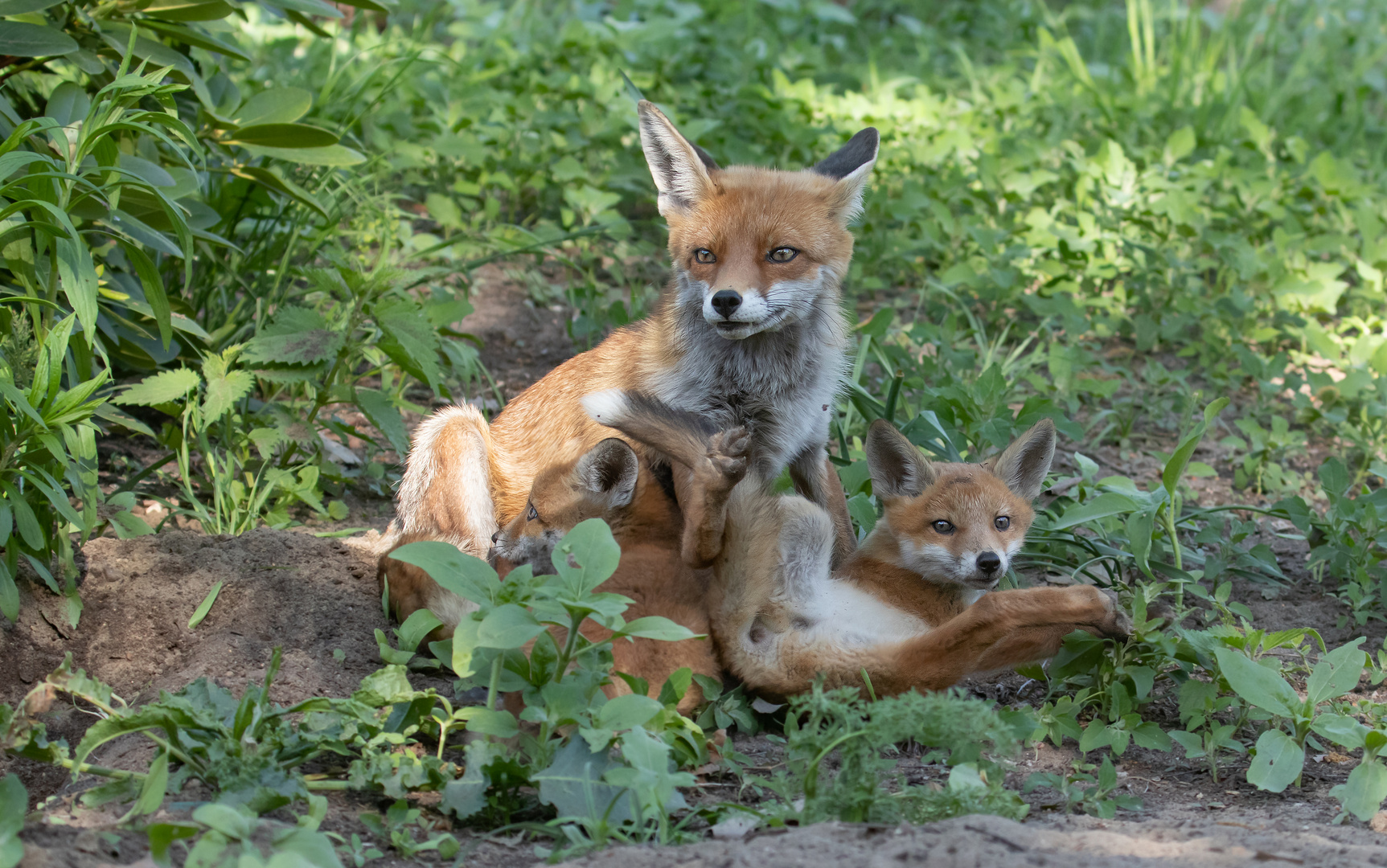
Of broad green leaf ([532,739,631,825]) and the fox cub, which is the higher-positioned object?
the fox cub

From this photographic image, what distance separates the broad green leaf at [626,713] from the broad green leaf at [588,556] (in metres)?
0.28

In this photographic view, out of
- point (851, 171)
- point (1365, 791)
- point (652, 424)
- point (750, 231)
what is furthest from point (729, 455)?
point (1365, 791)

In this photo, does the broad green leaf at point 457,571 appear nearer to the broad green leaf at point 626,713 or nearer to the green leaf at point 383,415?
the broad green leaf at point 626,713

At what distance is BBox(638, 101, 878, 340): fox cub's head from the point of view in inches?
160

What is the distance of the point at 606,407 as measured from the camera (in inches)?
147

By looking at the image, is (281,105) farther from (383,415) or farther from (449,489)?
(449,489)

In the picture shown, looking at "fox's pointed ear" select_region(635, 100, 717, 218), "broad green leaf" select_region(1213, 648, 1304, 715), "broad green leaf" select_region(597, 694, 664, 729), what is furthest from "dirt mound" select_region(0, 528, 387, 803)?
"broad green leaf" select_region(1213, 648, 1304, 715)

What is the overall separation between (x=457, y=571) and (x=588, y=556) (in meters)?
0.33

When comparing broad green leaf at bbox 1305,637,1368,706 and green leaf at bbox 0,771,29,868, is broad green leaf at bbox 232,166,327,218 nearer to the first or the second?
green leaf at bbox 0,771,29,868

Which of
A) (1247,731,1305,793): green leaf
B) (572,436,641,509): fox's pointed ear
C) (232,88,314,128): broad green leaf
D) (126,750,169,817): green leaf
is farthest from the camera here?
(232,88,314,128): broad green leaf

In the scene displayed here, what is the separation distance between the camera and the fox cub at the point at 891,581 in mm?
3324

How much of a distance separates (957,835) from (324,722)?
157 centimetres

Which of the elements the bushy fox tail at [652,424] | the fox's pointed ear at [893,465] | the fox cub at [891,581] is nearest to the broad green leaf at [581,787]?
the fox cub at [891,581]

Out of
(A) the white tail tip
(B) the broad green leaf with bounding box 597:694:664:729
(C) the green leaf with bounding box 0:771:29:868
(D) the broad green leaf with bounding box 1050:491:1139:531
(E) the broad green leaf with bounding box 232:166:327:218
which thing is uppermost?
(E) the broad green leaf with bounding box 232:166:327:218
